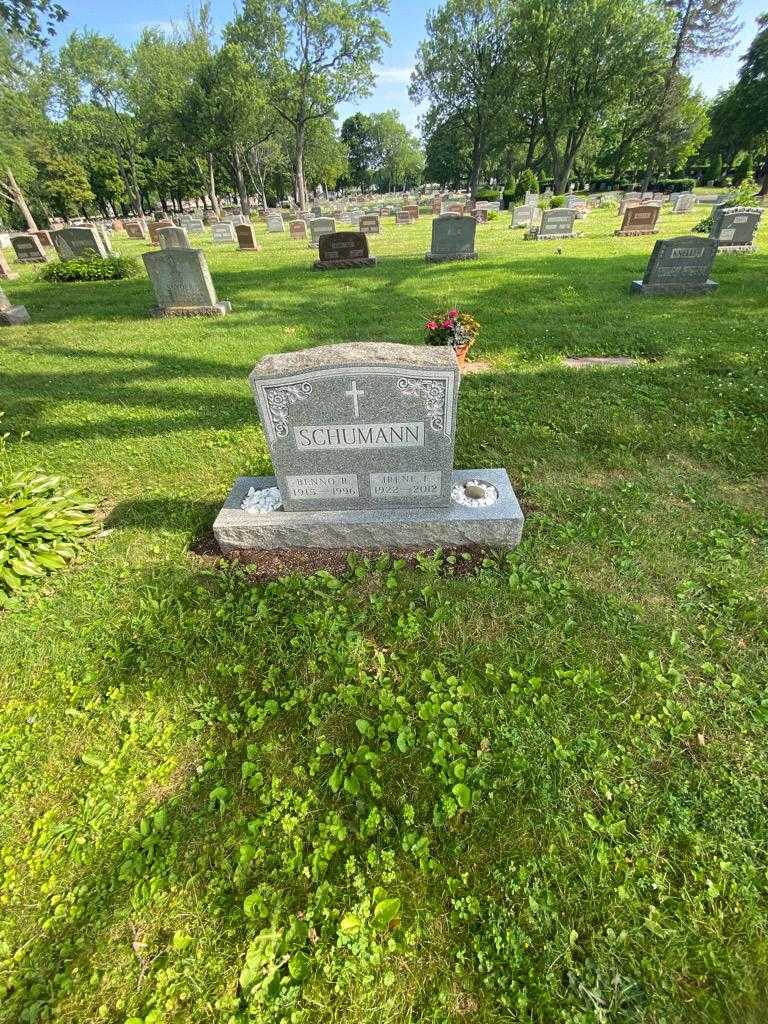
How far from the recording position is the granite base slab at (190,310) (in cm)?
1016

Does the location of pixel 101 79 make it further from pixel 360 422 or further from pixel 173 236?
pixel 360 422

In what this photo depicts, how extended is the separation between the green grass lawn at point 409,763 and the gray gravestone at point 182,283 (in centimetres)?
657

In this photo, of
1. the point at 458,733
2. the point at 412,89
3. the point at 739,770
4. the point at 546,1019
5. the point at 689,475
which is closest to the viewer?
the point at 546,1019

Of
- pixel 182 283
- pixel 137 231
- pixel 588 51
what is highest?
pixel 588 51

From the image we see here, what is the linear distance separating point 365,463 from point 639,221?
21.4 metres

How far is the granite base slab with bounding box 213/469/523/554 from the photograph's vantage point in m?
3.51

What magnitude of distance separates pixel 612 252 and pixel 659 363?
1042 cm

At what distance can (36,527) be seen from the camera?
12.1ft

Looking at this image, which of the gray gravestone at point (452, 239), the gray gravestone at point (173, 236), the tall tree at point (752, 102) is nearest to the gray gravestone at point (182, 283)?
the gray gravestone at point (173, 236)

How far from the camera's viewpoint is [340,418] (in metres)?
3.22

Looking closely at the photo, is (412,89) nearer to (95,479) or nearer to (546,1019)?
(95,479)

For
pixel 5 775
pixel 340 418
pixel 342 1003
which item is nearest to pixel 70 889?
pixel 5 775

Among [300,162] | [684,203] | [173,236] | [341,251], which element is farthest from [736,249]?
[300,162]

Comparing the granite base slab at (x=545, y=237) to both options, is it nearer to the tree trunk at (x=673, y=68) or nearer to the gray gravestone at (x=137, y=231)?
the gray gravestone at (x=137, y=231)
